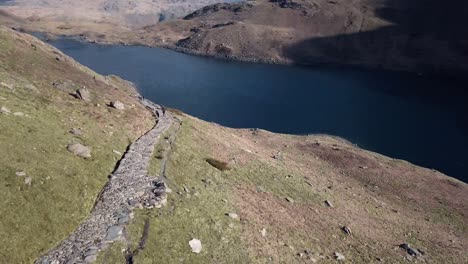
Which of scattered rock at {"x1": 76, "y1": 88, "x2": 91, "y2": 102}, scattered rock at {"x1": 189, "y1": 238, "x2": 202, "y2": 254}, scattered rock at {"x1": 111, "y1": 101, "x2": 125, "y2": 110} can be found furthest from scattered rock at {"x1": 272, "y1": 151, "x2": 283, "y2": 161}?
scattered rock at {"x1": 189, "y1": 238, "x2": 202, "y2": 254}

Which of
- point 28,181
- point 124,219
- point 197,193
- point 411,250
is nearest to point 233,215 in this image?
point 197,193

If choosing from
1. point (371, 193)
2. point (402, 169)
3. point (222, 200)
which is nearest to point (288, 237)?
point (222, 200)

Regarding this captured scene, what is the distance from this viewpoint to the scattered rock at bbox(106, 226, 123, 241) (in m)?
25.7

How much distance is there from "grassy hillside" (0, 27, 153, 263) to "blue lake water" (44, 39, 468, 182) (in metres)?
63.6

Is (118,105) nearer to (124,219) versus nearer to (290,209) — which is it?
(290,209)

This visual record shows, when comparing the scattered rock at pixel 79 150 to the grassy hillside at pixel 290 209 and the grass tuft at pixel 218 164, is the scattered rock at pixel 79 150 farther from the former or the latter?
the grass tuft at pixel 218 164

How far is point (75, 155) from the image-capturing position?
3344 centimetres

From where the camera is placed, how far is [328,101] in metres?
143

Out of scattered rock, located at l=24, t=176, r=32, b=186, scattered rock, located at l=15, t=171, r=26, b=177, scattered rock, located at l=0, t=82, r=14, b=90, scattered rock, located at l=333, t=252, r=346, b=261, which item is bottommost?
scattered rock, located at l=333, t=252, r=346, b=261

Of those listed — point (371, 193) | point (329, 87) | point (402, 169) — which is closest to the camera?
point (371, 193)

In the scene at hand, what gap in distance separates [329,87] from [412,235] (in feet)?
418

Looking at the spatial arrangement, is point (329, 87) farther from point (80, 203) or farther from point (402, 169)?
point (80, 203)

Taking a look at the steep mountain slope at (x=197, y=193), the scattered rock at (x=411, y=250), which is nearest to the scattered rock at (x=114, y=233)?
the steep mountain slope at (x=197, y=193)

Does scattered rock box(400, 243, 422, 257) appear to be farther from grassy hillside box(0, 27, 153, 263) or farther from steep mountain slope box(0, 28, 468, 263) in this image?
grassy hillside box(0, 27, 153, 263)
